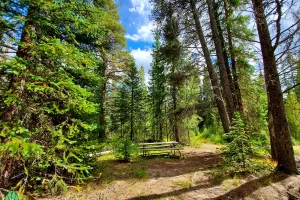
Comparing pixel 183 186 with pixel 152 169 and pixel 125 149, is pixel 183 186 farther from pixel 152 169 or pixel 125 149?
pixel 125 149

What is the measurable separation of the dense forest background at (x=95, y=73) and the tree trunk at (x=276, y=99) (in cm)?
3

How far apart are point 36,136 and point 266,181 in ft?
20.8

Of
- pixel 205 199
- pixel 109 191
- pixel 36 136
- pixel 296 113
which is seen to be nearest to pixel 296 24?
pixel 205 199

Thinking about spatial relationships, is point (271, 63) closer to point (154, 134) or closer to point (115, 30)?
point (115, 30)

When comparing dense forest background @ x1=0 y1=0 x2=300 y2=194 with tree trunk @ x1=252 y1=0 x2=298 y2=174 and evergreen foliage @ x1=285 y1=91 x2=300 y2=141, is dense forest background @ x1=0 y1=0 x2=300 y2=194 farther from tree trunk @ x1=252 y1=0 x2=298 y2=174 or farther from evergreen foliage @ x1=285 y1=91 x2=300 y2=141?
evergreen foliage @ x1=285 y1=91 x2=300 y2=141

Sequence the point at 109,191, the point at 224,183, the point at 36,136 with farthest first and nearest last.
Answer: the point at 224,183 < the point at 109,191 < the point at 36,136

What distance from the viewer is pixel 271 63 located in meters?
5.68

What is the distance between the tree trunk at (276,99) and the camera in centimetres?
539

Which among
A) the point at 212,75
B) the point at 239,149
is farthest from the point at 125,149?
the point at 212,75

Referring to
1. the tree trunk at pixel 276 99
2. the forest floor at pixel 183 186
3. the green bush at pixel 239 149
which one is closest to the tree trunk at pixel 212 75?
the green bush at pixel 239 149

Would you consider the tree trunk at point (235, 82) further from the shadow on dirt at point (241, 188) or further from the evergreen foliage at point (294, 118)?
the evergreen foliage at point (294, 118)

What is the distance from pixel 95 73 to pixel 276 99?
251 inches

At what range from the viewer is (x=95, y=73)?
6.45 meters

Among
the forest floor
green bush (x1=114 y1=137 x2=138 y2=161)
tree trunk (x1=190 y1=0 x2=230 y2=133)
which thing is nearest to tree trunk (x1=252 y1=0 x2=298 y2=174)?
the forest floor
